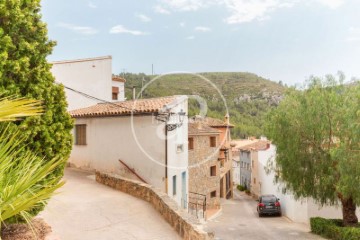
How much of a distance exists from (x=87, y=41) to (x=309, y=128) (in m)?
18.6

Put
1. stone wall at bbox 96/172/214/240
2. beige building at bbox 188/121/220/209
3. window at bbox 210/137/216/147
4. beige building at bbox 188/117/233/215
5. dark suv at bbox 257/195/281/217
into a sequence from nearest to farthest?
stone wall at bbox 96/172/214/240 < beige building at bbox 188/121/220/209 < beige building at bbox 188/117/233/215 < dark suv at bbox 257/195/281/217 < window at bbox 210/137/216/147

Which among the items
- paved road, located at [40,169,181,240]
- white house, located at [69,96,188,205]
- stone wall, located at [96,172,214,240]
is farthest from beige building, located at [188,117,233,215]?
paved road, located at [40,169,181,240]

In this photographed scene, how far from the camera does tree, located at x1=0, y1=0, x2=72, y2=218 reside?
703 centimetres

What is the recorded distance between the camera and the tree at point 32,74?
7.03 meters

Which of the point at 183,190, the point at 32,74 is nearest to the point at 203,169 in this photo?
the point at 183,190

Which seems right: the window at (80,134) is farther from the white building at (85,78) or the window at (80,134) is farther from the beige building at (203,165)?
the beige building at (203,165)

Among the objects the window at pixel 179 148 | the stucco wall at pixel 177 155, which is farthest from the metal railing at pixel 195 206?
the window at pixel 179 148

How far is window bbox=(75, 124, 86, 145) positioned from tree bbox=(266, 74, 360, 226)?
10.2 metres

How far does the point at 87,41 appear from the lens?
28344 mm

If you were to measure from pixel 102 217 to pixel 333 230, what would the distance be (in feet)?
44.6

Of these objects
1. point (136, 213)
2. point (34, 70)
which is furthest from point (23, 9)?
point (136, 213)

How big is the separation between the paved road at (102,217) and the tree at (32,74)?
166cm

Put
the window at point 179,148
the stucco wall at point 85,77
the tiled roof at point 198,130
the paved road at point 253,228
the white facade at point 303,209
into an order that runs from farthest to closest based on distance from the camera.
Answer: the tiled roof at point 198,130, the white facade at point 303,209, the stucco wall at point 85,77, the paved road at point 253,228, the window at point 179,148

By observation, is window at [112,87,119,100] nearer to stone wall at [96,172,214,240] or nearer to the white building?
the white building
